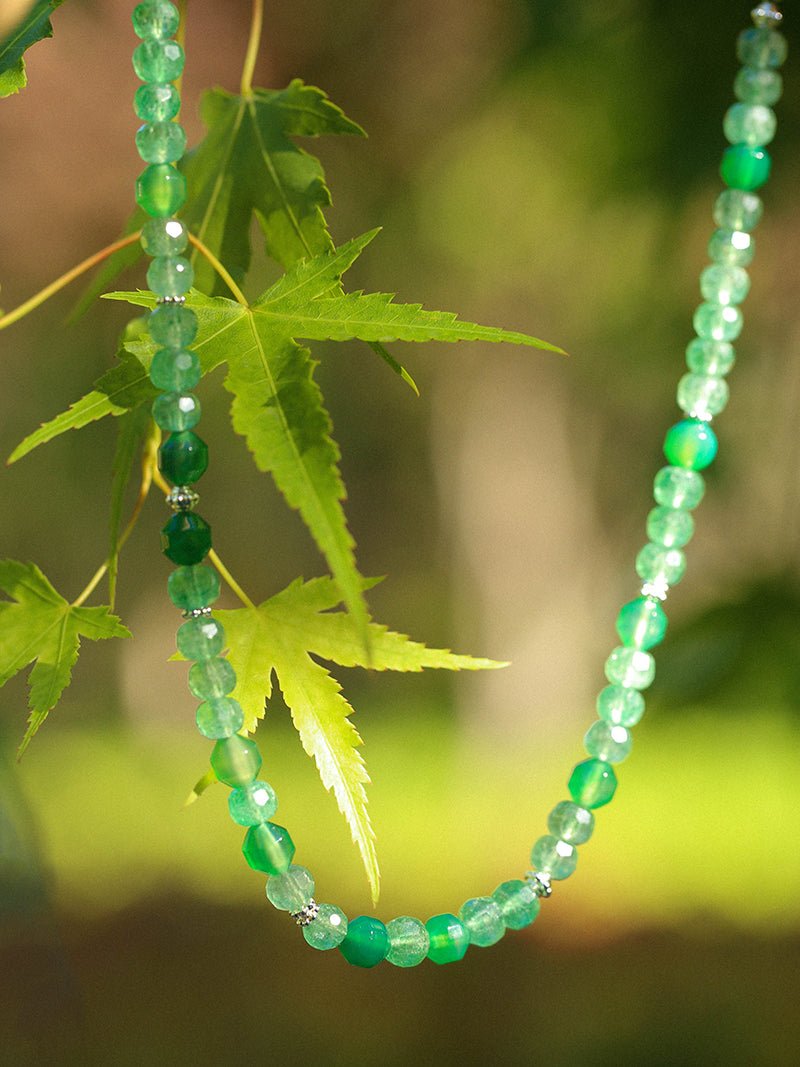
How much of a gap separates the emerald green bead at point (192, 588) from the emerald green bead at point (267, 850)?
0.08 metres

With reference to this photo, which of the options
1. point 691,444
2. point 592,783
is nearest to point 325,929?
point 592,783

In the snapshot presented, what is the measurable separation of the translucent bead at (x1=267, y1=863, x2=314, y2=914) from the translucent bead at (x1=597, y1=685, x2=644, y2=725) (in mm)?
110

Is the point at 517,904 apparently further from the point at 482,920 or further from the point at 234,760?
the point at 234,760

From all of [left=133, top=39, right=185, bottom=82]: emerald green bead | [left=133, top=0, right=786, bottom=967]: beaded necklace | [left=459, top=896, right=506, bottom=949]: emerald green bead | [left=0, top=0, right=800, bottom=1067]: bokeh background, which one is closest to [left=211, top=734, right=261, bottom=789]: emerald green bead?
[left=133, top=0, right=786, bottom=967]: beaded necklace

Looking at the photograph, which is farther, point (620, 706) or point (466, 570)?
point (466, 570)

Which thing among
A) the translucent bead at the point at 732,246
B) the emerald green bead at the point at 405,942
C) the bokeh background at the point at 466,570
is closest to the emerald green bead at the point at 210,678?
the emerald green bead at the point at 405,942

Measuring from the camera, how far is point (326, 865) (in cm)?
108

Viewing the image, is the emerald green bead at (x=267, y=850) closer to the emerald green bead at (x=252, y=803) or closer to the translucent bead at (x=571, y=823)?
the emerald green bead at (x=252, y=803)

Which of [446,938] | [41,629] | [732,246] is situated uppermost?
[732,246]

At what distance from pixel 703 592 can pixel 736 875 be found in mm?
311

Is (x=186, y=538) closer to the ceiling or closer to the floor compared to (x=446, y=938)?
closer to the ceiling

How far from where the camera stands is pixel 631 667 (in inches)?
16.3

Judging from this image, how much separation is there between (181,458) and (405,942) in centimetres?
19

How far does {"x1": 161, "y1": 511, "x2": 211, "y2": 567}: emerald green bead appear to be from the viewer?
33 cm
